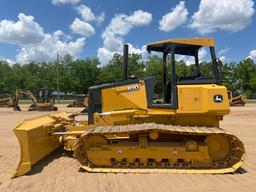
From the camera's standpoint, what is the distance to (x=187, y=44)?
28.4ft

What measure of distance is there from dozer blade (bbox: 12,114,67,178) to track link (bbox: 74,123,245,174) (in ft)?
3.44

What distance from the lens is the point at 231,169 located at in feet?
25.8

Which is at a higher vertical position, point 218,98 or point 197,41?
point 197,41

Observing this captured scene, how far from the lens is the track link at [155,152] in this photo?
26.1ft

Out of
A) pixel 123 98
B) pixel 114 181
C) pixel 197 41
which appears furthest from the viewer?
pixel 123 98

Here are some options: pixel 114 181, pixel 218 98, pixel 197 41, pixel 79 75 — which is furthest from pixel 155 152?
pixel 79 75

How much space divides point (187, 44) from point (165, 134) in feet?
7.46

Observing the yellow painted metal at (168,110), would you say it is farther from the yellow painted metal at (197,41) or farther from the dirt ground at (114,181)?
the dirt ground at (114,181)

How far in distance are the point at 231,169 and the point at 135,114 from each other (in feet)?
8.35

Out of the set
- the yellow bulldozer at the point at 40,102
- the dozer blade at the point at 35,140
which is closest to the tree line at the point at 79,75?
the yellow bulldozer at the point at 40,102

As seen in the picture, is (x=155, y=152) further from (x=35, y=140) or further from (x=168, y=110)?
(x=35, y=140)

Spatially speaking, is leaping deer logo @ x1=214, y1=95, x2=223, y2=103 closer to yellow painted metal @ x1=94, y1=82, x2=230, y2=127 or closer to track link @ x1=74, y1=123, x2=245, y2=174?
yellow painted metal @ x1=94, y1=82, x2=230, y2=127

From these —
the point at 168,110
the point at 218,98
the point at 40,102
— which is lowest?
the point at 168,110

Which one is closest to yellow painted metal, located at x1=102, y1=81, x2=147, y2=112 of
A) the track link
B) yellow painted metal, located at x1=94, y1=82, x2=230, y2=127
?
yellow painted metal, located at x1=94, y1=82, x2=230, y2=127
